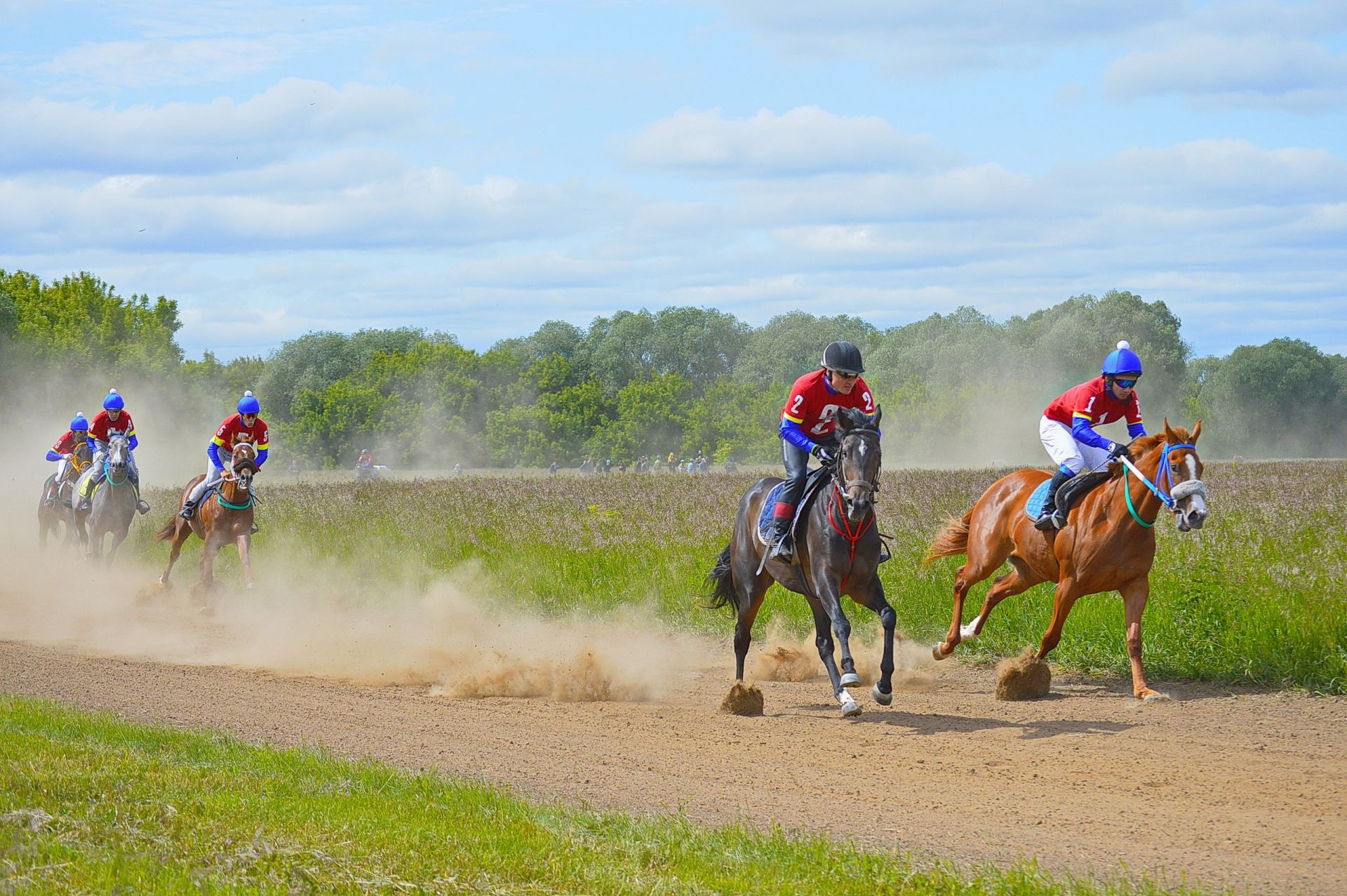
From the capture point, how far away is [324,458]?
80562mm

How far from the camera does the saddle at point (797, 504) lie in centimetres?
1063

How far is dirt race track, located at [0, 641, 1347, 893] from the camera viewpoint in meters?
6.30

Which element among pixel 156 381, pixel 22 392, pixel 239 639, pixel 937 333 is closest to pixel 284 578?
pixel 239 639

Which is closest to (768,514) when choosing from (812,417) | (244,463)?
(812,417)

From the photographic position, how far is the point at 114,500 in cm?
2091

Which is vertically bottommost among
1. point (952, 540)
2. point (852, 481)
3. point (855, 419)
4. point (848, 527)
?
point (952, 540)

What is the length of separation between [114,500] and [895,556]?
44.1 ft

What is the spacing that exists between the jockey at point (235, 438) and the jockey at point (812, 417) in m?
10.00


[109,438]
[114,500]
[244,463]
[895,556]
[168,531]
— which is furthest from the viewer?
[109,438]

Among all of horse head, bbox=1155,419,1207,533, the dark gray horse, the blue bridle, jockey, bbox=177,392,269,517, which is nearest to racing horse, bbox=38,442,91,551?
the dark gray horse

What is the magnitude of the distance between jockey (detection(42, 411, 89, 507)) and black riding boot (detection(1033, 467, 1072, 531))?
18.3 meters

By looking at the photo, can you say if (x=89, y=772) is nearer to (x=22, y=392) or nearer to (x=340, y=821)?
(x=340, y=821)

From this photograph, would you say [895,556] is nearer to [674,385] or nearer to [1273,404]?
[674,385]

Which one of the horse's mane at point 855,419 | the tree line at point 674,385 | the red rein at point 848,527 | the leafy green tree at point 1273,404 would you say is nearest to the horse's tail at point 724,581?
the red rein at point 848,527
